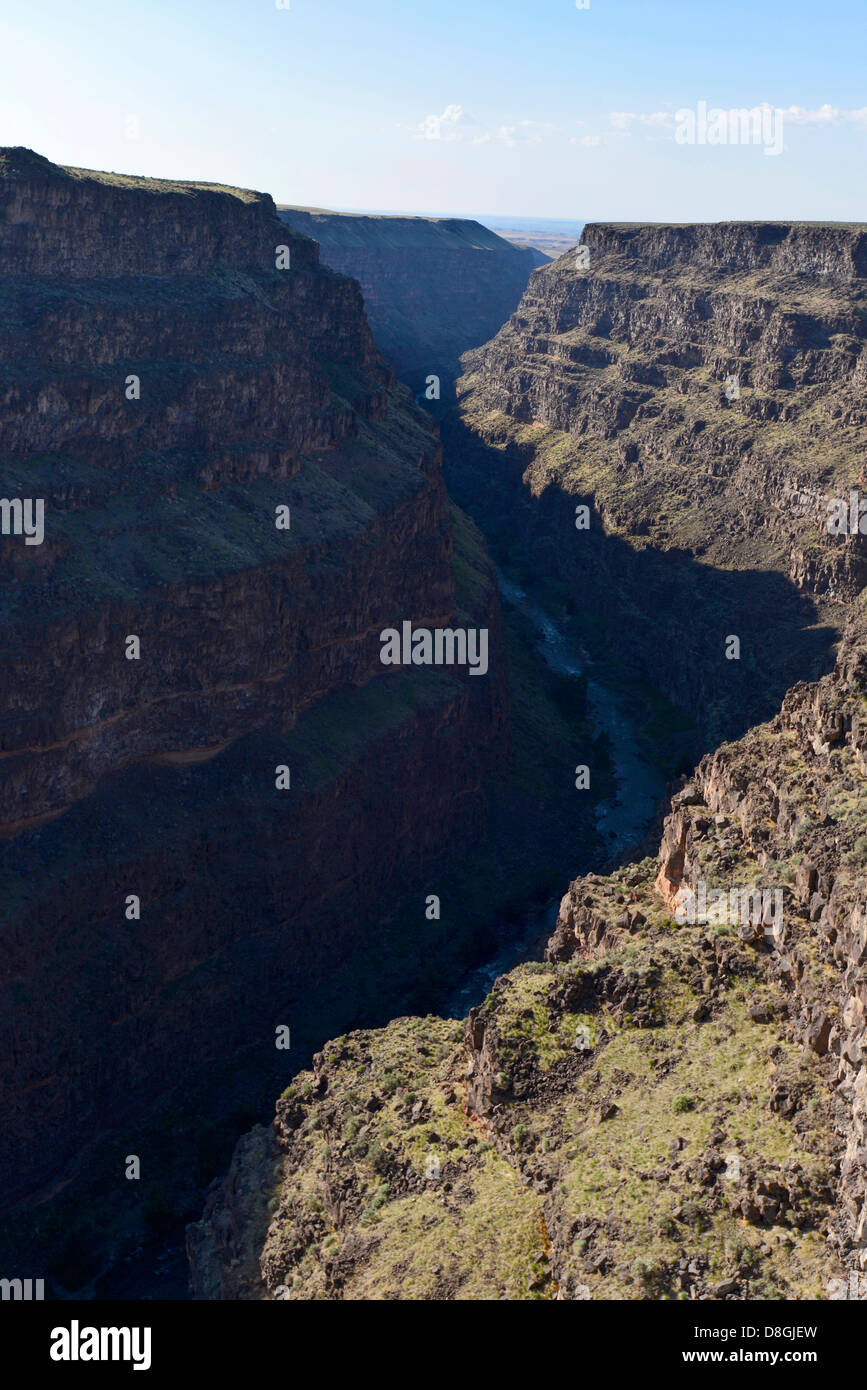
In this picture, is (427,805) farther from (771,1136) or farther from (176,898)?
(771,1136)

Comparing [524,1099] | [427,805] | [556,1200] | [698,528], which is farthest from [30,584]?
[698,528]

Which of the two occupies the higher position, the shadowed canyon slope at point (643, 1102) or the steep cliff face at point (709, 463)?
the steep cliff face at point (709, 463)

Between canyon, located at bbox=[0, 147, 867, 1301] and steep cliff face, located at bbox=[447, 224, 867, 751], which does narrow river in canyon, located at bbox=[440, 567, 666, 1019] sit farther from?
steep cliff face, located at bbox=[447, 224, 867, 751]

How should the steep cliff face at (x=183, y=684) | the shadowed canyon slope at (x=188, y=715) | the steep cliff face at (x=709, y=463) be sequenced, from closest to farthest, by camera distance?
the shadowed canyon slope at (x=188, y=715)
the steep cliff face at (x=183, y=684)
the steep cliff face at (x=709, y=463)

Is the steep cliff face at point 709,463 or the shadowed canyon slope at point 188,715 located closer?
the shadowed canyon slope at point 188,715

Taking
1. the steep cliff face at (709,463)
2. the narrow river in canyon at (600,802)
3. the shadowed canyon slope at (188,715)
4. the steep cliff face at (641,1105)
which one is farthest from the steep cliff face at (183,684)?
the steep cliff face at (709,463)

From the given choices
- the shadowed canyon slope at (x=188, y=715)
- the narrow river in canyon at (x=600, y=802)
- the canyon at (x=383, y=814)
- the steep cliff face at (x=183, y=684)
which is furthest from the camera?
the narrow river in canyon at (x=600, y=802)

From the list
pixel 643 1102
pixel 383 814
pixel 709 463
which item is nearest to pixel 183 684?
pixel 383 814

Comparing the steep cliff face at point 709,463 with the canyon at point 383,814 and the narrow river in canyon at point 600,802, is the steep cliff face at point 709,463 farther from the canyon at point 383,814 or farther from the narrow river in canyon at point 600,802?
the narrow river in canyon at point 600,802
